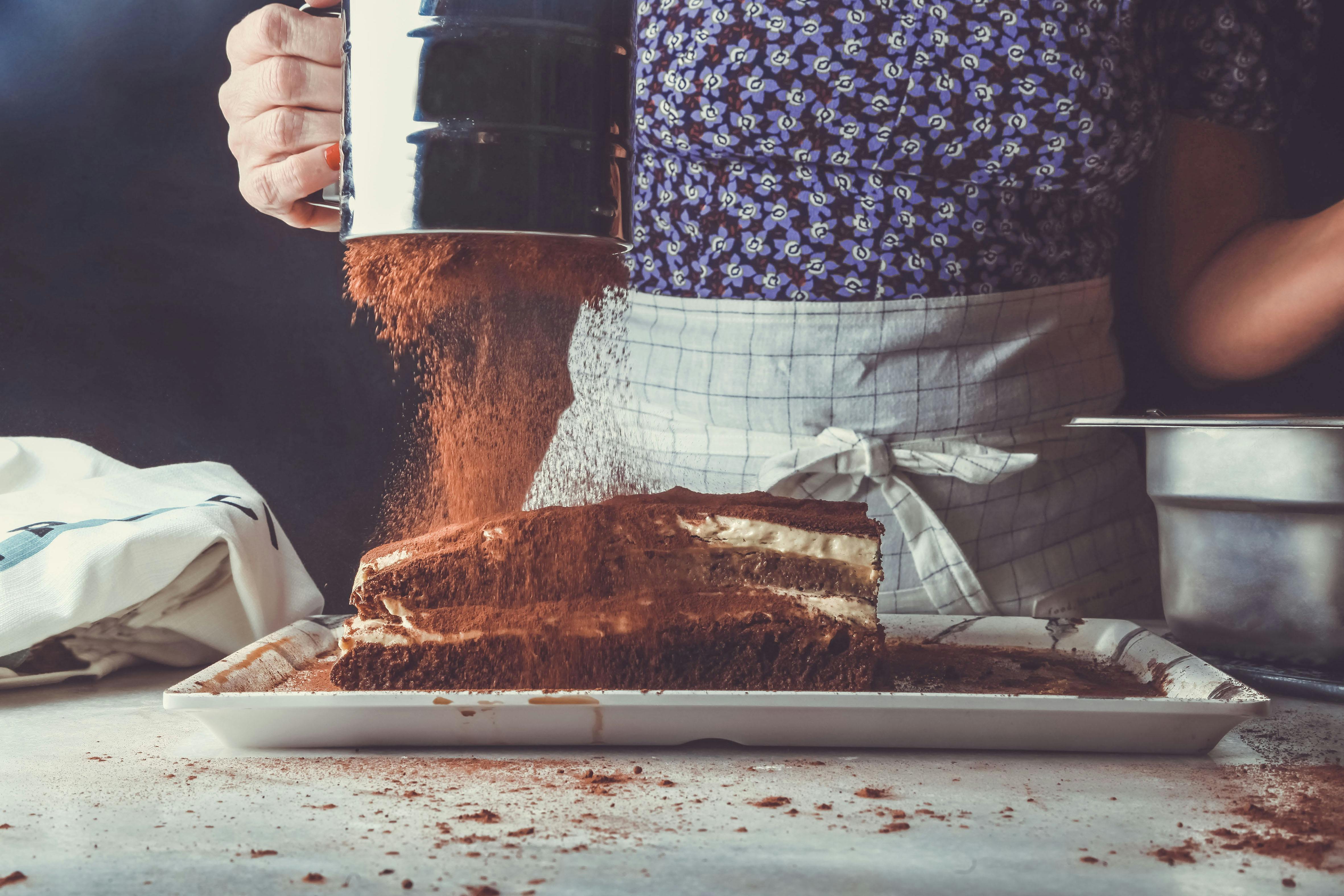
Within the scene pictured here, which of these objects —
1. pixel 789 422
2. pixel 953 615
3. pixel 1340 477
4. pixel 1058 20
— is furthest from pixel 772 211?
pixel 1340 477

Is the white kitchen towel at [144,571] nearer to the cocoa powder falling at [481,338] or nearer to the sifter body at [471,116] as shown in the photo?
the cocoa powder falling at [481,338]

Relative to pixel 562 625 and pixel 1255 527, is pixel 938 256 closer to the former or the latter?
pixel 1255 527

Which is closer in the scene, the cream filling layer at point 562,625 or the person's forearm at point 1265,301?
the cream filling layer at point 562,625

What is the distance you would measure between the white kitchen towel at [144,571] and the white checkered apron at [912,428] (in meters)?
0.38

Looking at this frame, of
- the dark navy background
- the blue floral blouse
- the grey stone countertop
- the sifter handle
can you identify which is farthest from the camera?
the dark navy background

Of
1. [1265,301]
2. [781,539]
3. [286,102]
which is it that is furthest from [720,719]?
[1265,301]

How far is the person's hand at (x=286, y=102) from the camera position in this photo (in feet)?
3.18

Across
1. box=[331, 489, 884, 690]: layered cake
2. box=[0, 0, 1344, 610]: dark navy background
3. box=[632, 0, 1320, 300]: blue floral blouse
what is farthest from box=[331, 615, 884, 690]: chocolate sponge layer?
box=[0, 0, 1344, 610]: dark navy background

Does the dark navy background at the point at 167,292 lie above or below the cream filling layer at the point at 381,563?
above

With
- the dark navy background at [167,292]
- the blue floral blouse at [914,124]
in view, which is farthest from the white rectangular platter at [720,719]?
the dark navy background at [167,292]

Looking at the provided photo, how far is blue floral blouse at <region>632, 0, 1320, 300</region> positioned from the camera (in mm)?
1218

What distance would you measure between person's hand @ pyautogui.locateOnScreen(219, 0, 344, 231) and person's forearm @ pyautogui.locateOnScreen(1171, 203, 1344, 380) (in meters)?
1.12

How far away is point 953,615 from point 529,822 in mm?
718

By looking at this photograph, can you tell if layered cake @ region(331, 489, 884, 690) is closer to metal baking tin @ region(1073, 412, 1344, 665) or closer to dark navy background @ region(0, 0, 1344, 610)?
metal baking tin @ region(1073, 412, 1344, 665)
